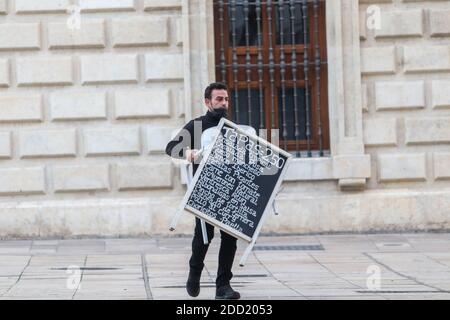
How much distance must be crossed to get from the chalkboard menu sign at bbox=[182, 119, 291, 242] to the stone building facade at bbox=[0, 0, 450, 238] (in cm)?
555

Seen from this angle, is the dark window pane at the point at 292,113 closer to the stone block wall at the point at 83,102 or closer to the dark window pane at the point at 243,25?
the dark window pane at the point at 243,25

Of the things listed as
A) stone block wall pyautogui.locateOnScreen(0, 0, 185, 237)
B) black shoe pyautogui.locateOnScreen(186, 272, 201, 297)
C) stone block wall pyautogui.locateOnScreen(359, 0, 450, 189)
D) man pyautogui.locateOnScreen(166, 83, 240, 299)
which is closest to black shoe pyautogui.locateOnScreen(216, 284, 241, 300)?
man pyautogui.locateOnScreen(166, 83, 240, 299)

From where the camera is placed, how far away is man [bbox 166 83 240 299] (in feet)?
36.3

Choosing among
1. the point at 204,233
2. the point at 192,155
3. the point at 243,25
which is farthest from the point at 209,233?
the point at 243,25

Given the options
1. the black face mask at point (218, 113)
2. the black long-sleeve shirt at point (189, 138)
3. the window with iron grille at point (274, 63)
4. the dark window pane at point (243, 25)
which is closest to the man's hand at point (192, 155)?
the black long-sleeve shirt at point (189, 138)

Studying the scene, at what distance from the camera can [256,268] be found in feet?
45.4

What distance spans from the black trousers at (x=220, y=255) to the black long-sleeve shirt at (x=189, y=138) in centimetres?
59

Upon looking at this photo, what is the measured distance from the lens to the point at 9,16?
55.3 feet

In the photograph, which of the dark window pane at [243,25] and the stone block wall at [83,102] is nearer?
the stone block wall at [83,102]

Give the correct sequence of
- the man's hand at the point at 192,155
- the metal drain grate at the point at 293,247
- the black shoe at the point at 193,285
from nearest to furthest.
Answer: the man's hand at the point at 192,155
the black shoe at the point at 193,285
the metal drain grate at the point at 293,247

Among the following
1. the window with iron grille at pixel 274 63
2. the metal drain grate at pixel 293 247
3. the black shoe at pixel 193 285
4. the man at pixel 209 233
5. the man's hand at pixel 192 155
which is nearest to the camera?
the man's hand at pixel 192 155

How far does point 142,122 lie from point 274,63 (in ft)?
6.47

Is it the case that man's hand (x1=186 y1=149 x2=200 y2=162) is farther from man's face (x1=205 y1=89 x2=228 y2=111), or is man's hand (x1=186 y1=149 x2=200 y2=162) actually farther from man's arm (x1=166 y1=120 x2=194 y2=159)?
man's face (x1=205 y1=89 x2=228 y2=111)

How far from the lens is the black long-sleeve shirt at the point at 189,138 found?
36.6 ft
